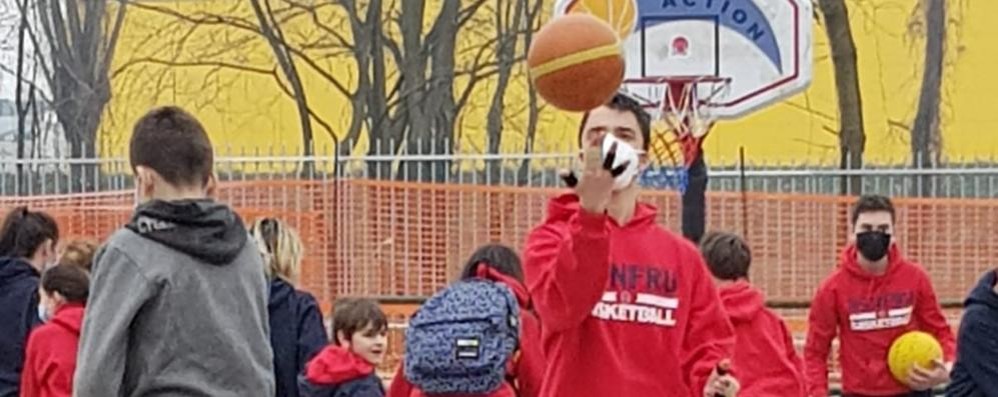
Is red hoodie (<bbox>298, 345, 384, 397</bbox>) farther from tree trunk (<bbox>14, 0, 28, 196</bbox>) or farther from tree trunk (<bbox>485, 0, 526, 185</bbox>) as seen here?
tree trunk (<bbox>14, 0, 28, 196</bbox>)

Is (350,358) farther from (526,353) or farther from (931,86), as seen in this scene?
(931,86)

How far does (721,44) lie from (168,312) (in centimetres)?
848

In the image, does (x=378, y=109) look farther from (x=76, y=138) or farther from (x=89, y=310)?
(x=89, y=310)

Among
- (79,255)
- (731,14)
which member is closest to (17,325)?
(79,255)

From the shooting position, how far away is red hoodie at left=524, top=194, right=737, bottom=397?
227 inches

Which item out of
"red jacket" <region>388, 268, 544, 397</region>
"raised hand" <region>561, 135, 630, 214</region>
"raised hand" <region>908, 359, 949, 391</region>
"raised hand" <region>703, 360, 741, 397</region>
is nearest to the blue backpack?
"red jacket" <region>388, 268, 544, 397</region>

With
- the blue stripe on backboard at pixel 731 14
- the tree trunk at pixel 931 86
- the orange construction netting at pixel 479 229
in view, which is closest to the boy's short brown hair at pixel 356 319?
the blue stripe on backboard at pixel 731 14

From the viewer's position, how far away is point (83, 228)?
1695cm

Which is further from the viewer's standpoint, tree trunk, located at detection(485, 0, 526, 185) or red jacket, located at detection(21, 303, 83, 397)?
tree trunk, located at detection(485, 0, 526, 185)

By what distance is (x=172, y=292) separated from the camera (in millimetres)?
5566

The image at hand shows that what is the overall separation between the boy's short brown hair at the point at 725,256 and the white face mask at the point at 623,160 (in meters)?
3.36

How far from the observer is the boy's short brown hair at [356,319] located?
8375 mm

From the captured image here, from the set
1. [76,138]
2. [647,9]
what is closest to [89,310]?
[647,9]

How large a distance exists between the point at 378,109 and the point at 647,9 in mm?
14300
